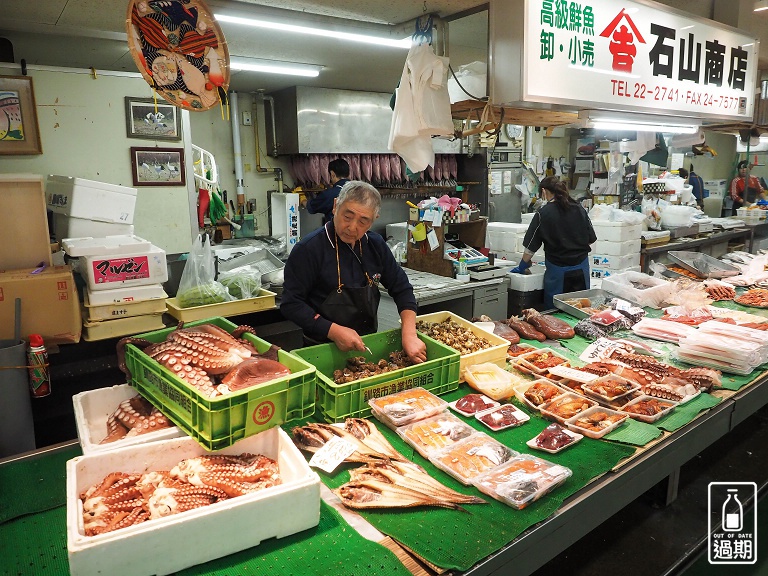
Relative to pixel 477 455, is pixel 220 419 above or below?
above

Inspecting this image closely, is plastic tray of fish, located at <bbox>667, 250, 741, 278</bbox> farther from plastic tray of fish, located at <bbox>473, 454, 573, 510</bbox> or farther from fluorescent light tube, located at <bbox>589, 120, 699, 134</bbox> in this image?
plastic tray of fish, located at <bbox>473, 454, 573, 510</bbox>

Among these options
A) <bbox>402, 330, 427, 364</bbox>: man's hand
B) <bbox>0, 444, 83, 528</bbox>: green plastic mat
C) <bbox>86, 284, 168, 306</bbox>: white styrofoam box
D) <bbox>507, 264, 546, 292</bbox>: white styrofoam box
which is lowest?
<bbox>507, 264, 546, 292</bbox>: white styrofoam box

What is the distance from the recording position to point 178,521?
1.41m

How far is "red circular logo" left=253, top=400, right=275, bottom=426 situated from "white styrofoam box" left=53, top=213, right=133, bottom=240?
2710 mm

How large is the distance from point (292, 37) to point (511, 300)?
376 cm

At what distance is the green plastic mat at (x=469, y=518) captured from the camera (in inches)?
61.7

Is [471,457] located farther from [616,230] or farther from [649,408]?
[616,230]

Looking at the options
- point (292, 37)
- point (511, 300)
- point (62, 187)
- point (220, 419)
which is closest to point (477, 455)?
point (220, 419)

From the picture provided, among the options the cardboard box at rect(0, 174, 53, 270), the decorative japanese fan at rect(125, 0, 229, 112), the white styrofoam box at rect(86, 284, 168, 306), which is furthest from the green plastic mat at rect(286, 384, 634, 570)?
the cardboard box at rect(0, 174, 53, 270)

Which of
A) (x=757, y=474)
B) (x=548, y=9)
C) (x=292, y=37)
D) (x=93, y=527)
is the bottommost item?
(x=757, y=474)

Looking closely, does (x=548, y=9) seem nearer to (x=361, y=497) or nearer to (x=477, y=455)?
(x=477, y=455)

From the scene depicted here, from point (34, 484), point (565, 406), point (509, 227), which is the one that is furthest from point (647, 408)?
point (509, 227)

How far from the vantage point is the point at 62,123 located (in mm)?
4035

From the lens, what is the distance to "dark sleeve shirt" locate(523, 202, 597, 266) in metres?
5.55
